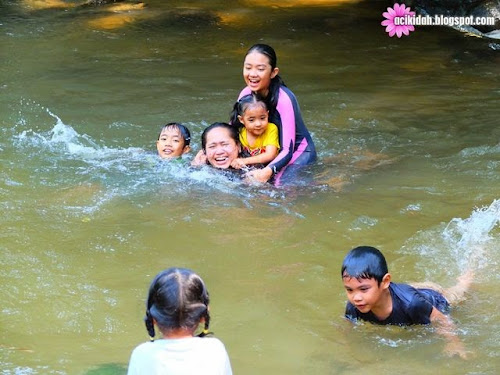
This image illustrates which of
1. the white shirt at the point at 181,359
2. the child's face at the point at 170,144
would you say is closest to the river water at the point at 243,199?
the child's face at the point at 170,144

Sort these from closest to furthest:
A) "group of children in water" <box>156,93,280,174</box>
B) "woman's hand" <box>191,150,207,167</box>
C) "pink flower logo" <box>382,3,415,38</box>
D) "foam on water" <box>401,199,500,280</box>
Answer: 1. "foam on water" <box>401,199,500,280</box>
2. "group of children in water" <box>156,93,280,174</box>
3. "woman's hand" <box>191,150,207,167</box>
4. "pink flower logo" <box>382,3,415,38</box>

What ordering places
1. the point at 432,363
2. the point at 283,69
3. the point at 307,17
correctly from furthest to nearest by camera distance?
the point at 307,17 < the point at 283,69 < the point at 432,363

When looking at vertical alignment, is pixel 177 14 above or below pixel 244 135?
above

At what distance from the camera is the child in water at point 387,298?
4383mm

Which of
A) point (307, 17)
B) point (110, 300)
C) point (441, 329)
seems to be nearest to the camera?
point (441, 329)

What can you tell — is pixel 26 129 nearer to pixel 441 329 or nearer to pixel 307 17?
pixel 441 329

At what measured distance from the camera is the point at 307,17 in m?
12.9

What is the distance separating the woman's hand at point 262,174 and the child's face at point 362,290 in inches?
98.4

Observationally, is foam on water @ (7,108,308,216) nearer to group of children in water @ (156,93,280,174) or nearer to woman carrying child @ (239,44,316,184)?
group of children in water @ (156,93,280,174)

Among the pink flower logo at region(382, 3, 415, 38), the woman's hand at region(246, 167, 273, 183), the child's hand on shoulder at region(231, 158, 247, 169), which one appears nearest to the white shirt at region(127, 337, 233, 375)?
the woman's hand at region(246, 167, 273, 183)

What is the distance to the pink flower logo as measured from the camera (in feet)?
38.7

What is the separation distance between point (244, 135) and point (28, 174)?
5.96ft

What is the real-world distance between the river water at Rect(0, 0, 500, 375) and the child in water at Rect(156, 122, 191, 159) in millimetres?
124

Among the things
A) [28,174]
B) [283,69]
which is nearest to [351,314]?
[28,174]
